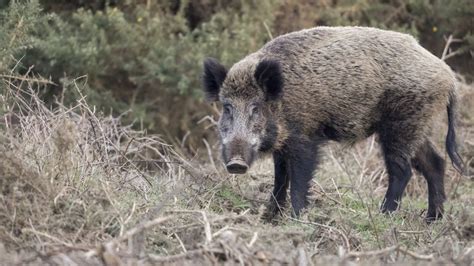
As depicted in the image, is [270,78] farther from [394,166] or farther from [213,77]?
[394,166]

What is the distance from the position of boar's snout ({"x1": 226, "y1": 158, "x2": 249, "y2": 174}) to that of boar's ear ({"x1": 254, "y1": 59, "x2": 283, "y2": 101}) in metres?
0.78

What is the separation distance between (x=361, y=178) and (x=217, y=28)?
5063 mm

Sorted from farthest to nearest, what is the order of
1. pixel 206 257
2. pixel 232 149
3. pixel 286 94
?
pixel 286 94 < pixel 232 149 < pixel 206 257

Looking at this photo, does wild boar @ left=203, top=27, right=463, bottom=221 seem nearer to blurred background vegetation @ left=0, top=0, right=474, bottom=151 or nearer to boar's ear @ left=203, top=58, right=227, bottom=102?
boar's ear @ left=203, top=58, right=227, bottom=102

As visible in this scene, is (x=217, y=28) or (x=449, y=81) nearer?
(x=449, y=81)

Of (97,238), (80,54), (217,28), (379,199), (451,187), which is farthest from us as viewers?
(217,28)

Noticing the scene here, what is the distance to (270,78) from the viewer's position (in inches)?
303

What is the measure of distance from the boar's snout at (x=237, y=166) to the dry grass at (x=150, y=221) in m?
0.33

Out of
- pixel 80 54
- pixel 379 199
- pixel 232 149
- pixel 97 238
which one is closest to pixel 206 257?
pixel 97 238

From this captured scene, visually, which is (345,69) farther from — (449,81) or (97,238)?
(97,238)

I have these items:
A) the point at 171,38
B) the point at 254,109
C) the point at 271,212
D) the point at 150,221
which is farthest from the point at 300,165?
the point at 171,38

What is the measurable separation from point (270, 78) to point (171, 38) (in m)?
5.96

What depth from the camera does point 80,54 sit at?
12266mm

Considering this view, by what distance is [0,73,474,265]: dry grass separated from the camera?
5137 mm
